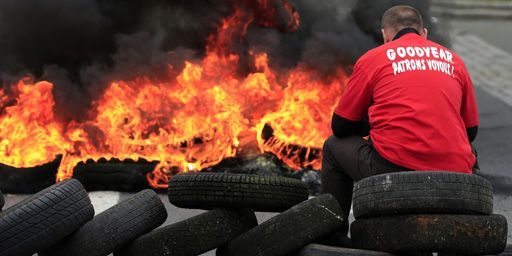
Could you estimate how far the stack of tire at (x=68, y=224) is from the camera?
17.1 feet

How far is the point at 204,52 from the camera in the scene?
362 inches

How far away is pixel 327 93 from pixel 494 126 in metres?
3.32

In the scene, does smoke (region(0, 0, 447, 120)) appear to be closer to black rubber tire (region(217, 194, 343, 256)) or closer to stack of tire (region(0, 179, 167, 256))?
stack of tire (region(0, 179, 167, 256))

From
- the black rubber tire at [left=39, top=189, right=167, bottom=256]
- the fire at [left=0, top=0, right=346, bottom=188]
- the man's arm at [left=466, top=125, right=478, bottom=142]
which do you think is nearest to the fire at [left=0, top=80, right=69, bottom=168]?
the fire at [left=0, top=0, right=346, bottom=188]

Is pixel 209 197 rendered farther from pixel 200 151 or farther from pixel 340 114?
pixel 200 151

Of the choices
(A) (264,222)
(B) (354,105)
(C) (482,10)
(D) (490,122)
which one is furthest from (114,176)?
(C) (482,10)

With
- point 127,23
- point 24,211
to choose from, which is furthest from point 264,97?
point 24,211

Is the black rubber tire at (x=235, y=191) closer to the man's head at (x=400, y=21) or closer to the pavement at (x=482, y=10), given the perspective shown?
the man's head at (x=400, y=21)

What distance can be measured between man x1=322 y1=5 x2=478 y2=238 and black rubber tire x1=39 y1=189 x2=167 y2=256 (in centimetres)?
133

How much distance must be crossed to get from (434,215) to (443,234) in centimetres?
13

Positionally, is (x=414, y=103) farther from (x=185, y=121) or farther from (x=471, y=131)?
(x=185, y=121)

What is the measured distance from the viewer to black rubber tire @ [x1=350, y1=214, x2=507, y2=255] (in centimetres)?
496

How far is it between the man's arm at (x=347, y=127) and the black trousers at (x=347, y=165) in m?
0.04

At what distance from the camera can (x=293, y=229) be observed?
17.5 ft
